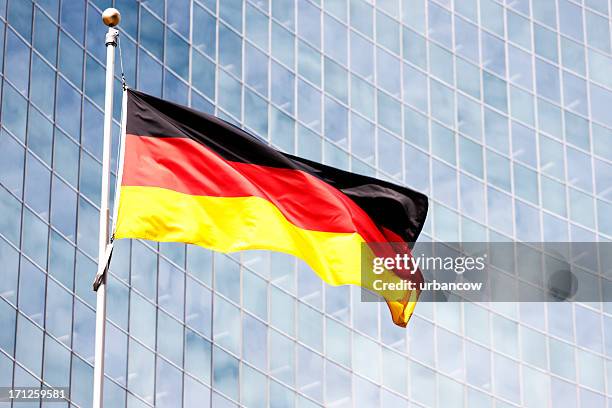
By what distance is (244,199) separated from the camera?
17.5 meters

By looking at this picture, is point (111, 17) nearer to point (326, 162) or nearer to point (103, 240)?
point (103, 240)

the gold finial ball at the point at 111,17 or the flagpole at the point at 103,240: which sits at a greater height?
the gold finial ball at the point at 111,17

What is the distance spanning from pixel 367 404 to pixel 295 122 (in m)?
12.2

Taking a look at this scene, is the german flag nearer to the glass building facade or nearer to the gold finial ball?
the gold finial ball

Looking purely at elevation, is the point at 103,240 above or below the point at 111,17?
below

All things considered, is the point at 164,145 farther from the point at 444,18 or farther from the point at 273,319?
the point at 444,18

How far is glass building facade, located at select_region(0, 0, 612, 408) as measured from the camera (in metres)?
45.1

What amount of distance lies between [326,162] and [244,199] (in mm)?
39852

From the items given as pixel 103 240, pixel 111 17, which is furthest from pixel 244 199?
pixel 111 17

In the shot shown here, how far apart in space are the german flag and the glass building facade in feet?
84.0

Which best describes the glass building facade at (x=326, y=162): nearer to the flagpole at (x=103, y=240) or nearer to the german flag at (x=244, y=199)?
the german flag at (x=244, y=199)

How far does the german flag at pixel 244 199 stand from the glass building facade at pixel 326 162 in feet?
84.0

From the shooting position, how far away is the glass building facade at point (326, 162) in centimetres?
4509

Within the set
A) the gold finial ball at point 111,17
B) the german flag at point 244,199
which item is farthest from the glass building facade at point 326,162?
the gold finial ball at point 111,17
